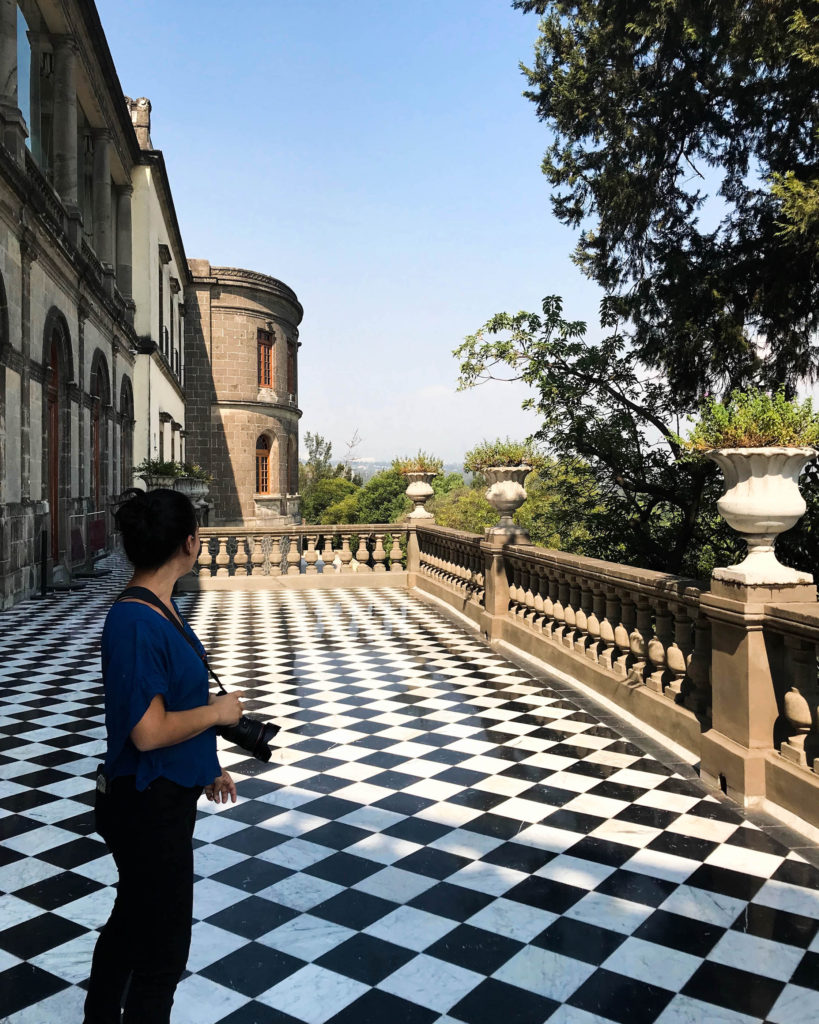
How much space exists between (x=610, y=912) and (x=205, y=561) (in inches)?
481

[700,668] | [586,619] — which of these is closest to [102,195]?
[586,619]

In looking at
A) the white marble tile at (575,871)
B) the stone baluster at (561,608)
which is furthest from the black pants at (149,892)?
the stone baluster at (561,608)

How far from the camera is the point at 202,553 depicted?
1507cm

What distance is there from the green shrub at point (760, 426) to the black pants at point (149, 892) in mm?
3470

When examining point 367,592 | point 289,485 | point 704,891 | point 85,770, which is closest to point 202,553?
point 367,592

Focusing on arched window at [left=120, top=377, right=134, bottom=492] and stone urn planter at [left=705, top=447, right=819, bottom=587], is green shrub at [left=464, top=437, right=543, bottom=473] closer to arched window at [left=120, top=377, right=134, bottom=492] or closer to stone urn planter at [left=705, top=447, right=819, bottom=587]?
stone urn planter at [left=705, top=447, right=819, bottom=587]

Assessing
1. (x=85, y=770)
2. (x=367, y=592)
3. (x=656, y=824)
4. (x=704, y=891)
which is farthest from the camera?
(x=367, y=592)

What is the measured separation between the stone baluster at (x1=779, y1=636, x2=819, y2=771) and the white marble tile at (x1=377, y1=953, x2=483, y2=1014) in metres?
2.16

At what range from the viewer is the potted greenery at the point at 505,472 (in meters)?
9.72

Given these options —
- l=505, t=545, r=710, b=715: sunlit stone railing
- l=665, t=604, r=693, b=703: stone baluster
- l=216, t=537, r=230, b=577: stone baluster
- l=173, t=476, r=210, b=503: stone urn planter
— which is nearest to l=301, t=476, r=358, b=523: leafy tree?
l=173, t=476, r=210, b=503: stone urn planter

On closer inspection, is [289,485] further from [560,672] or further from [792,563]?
[560,672]

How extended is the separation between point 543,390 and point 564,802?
9689 mm

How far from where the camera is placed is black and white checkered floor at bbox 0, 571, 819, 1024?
9.11 feet

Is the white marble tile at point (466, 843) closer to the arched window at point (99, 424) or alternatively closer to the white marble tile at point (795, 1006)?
the white marble tile at point (795, 1006)
